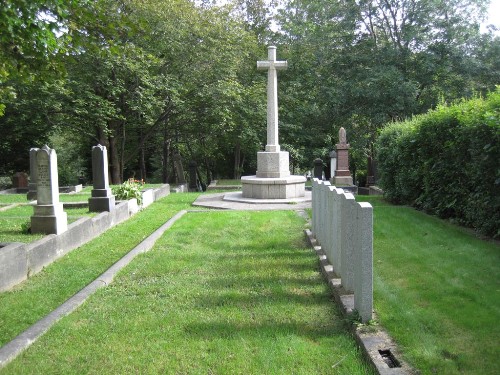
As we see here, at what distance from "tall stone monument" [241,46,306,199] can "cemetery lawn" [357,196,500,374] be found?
649cm

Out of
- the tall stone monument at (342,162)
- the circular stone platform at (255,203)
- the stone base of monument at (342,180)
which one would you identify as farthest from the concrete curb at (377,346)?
the tall stone monument at (342,162)

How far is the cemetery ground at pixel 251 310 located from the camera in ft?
11.8

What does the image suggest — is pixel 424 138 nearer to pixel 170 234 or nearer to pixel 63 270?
pixel 170 234

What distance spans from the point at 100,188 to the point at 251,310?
25.8ft

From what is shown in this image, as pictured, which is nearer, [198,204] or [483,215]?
[483,215]

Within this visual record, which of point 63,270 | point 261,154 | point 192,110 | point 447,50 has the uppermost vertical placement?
point 447,50

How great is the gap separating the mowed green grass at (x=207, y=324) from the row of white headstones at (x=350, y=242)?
284mm

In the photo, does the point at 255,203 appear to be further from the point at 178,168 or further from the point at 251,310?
the point at 178,168

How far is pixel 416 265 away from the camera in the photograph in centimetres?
625

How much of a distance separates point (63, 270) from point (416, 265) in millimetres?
4874

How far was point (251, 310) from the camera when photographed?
4730mm

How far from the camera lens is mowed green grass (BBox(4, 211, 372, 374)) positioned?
11.7ft

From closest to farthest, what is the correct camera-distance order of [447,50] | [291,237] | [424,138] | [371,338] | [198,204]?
[371,338], [291,237], [424,138], [198,204], [447,50]

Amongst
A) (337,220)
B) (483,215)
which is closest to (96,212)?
(337,220)
